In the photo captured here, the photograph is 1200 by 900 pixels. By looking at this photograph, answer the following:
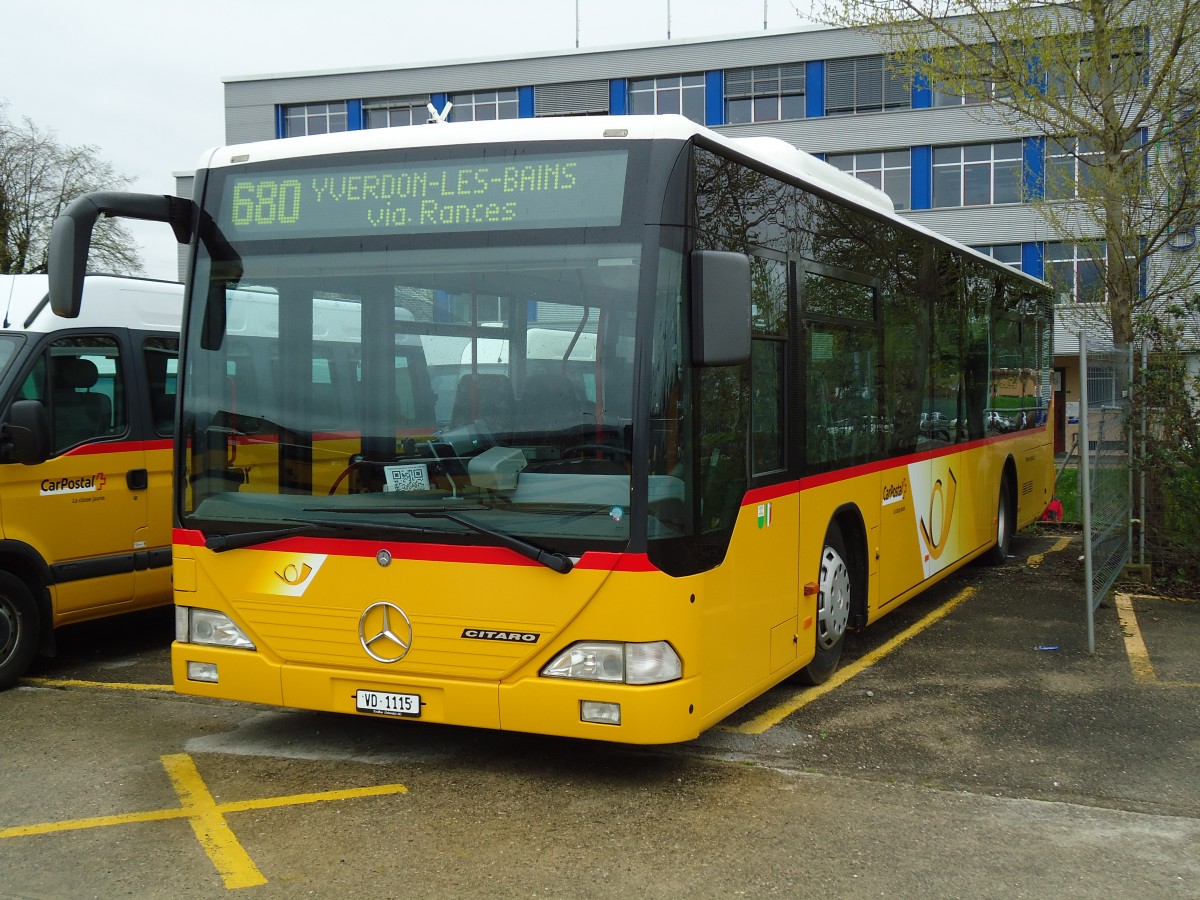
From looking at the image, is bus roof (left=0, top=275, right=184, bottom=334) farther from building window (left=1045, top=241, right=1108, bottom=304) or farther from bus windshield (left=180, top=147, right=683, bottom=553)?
building window (left=1045, top=241, right=1108, bottom=304)

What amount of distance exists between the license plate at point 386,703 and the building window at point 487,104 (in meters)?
43.1

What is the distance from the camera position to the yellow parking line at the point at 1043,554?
1283 cm

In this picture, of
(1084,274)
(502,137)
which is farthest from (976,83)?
(502,137)

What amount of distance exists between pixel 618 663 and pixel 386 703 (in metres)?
1.12

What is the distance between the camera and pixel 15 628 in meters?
7.75

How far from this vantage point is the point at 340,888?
14.9 ft

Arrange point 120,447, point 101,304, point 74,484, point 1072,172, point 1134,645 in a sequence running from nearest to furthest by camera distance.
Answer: point 74,484, point 120,447, point 101,304, point 1134,645, point 1072,172

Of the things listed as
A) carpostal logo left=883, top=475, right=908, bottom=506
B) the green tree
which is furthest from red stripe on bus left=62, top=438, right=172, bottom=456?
the green tree

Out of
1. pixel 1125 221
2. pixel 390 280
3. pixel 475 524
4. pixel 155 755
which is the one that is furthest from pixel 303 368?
pixel 1125 221

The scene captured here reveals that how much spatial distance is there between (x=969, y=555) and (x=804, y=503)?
479 cm

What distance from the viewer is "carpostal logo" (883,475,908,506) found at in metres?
8.43

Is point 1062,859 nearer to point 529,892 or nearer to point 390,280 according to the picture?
point 529,892

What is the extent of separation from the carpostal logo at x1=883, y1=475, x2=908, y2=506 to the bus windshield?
11.7 feet

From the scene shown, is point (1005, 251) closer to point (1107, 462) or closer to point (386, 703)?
point (1107, 462)
